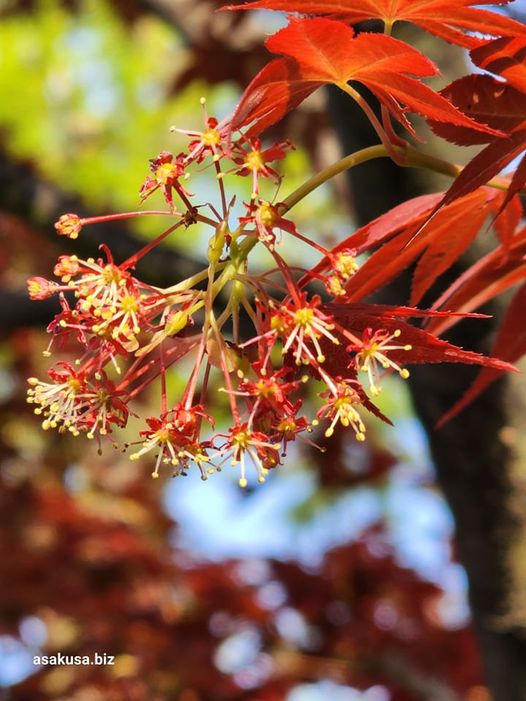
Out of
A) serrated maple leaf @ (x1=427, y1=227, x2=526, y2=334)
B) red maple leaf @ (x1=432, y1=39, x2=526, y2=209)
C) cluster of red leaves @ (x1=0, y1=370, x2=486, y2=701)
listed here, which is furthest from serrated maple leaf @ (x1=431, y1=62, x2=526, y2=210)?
cluster of red leaves @ (x1=0, y1=370, x2=486, y2=701)

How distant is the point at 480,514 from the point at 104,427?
1.06 meters

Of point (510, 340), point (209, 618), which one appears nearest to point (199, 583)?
point (209, 618)

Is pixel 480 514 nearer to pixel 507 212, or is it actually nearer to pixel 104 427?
pixel 507 212

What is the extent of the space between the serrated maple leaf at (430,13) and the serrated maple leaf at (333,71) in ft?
0.12

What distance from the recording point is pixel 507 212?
0.93 metres

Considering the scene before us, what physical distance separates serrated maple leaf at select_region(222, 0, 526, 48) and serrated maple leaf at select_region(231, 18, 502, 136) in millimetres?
38

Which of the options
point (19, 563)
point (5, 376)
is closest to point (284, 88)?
point (19, 563)

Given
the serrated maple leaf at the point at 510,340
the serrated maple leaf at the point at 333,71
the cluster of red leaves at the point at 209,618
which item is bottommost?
the serrated maple leaf at the point at 510,340

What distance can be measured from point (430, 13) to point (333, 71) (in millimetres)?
106

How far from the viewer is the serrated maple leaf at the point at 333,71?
67 centimetres

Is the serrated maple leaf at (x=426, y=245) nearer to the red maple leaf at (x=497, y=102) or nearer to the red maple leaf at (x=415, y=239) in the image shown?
the red maple leaf at (x=415, y=239)

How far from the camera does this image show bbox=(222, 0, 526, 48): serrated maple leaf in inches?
27.7

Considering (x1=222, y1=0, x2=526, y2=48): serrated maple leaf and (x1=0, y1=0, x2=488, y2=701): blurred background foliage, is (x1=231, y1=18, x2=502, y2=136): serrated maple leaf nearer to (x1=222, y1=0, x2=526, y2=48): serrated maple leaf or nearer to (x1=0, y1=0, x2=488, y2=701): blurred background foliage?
(x1=222, y1=0, x2=526, y2=48): serrated maple leaf

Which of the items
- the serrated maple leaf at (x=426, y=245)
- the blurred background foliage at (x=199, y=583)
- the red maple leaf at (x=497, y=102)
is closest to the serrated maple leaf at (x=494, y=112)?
the red maple leaf at (x=497, y=102)
